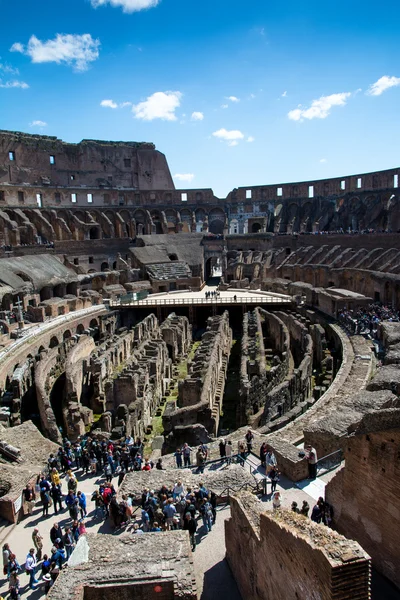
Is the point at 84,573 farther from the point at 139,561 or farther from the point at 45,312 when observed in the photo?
the point at 45,312

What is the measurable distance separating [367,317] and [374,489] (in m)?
20.0

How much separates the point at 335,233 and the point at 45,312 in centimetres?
2968

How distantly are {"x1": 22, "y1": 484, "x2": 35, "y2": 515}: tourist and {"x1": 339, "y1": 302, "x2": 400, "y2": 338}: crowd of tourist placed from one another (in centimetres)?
1865

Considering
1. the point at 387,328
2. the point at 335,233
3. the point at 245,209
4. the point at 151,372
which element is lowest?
the point at 151,372

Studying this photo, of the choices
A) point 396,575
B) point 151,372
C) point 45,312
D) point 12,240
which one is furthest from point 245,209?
point 396,575

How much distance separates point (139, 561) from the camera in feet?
25.7

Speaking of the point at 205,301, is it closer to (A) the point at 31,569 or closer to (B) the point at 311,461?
(B) the point at 311,461

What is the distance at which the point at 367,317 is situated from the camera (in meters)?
27.1

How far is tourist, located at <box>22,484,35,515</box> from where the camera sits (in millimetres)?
10766

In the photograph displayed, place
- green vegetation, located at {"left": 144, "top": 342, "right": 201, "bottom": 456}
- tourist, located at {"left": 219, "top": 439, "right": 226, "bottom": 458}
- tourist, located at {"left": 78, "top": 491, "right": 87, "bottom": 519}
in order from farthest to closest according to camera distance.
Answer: green vegetation, located at {"left": 144, "top": 342, "right": 201, "bottom": 456}
tourist, located at {"left": 219, "top": 439, "right": 226, "bottom": 458}
tourist, located at {"left": 78, "top": 491, "right": 87, "bottom": 519}

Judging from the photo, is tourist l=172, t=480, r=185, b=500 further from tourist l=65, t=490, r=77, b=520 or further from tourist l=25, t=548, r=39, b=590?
tourist l=25, t=548, r=39, b=590

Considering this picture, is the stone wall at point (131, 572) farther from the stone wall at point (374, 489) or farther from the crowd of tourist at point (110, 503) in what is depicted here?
the stone wall at point (374, 489)

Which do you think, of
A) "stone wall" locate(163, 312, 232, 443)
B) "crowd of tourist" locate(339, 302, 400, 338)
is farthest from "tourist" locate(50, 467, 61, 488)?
"crowd of tourist" locate(339, 302, 400, 338)

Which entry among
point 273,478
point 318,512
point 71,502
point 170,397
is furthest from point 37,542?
point 170,397
